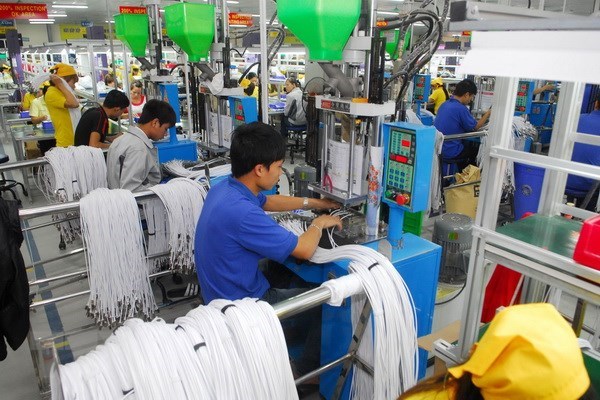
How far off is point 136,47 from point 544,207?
15.3 ft

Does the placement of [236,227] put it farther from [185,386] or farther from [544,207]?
[544,207]

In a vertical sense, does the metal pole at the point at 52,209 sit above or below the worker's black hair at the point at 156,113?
below

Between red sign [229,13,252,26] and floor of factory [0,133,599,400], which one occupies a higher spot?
red sign [229,13,252,26]

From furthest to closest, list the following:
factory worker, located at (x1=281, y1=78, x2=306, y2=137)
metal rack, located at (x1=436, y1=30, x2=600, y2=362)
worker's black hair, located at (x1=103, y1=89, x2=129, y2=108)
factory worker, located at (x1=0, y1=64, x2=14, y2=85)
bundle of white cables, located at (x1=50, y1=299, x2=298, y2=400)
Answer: factory worker, located at (x1=0, y1=64, x2=14, y2=85) < factory worker, located at (x1=281, y1=78, x2=306, y2=137) < worker's black hair, located at (x1=103, y1=89, x2=129, y2=108) < bundle of white cables, located at (x1=50, y1=299, x2=298, y2=400) < metal rack, located at (x1=436, y1=30, x2=600, y2=362)

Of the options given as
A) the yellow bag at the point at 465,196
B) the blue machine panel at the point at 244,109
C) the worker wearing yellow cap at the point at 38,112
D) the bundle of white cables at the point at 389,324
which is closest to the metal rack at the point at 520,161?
the bundle of white cables at the point at 389,324

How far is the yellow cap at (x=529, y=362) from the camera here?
3.00 feet

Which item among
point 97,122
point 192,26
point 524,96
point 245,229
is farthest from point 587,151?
point 97,122

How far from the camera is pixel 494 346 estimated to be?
37.7 inches

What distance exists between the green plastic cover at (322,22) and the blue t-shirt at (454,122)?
377cm

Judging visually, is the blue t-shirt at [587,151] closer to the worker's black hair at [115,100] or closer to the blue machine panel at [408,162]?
the blue machine panel at [408,162]

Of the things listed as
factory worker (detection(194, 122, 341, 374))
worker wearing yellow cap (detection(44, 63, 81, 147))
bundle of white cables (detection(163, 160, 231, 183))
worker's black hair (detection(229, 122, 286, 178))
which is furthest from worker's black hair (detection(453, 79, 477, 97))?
worker wearing yellow cap (detection(44, 63, 81, 147))

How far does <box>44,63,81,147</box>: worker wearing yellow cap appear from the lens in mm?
5004

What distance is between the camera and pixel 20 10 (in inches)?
440

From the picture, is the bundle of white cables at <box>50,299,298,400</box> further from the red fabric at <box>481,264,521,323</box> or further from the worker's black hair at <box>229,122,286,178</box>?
the red fabric at <box>481,264,521,323</box>
